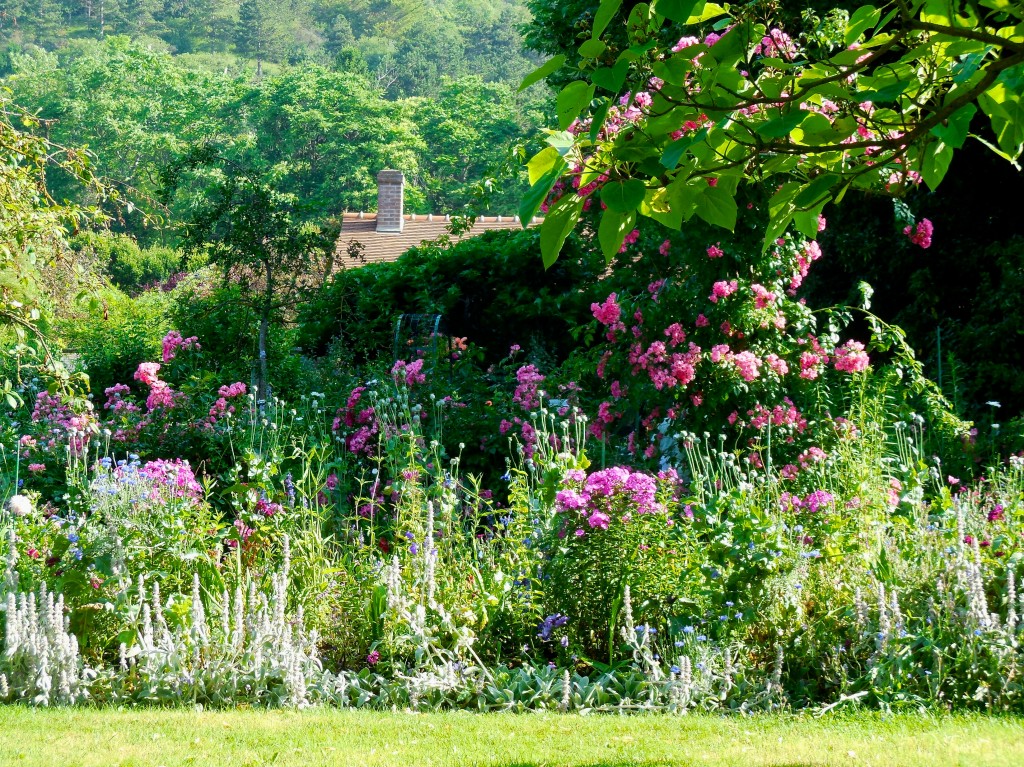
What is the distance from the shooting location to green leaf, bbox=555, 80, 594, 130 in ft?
5.93

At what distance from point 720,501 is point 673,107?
2.20 metres

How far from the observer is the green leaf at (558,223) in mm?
1799

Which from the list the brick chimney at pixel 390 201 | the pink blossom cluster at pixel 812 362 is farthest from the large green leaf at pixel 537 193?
the brick chimney at pixel 390 201

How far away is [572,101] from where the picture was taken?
1.85 meters

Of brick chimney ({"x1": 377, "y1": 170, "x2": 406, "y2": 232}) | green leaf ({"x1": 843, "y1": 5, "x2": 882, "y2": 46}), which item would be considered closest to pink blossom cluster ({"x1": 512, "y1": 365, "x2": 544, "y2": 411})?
green leaf ({"x1": 843, "y1": 5, "x2": 882, "y2": 46})

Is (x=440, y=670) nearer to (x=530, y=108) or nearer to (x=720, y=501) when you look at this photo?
(x=720, y=501)

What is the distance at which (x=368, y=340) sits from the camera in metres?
9.66

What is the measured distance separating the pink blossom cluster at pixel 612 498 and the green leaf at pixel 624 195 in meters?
2.35

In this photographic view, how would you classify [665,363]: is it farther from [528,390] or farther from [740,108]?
[740,108]

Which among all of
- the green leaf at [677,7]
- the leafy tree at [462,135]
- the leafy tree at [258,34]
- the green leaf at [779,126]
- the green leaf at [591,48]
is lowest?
the green leaf at [779,126]

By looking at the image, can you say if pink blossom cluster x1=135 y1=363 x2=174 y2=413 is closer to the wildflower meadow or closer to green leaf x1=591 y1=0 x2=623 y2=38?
the wildflower meadow

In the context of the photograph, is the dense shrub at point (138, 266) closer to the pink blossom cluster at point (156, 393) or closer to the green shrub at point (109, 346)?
the green shrub at point (109, 346)

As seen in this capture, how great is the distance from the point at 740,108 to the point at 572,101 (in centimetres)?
47

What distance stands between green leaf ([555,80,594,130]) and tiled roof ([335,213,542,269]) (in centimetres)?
1666
